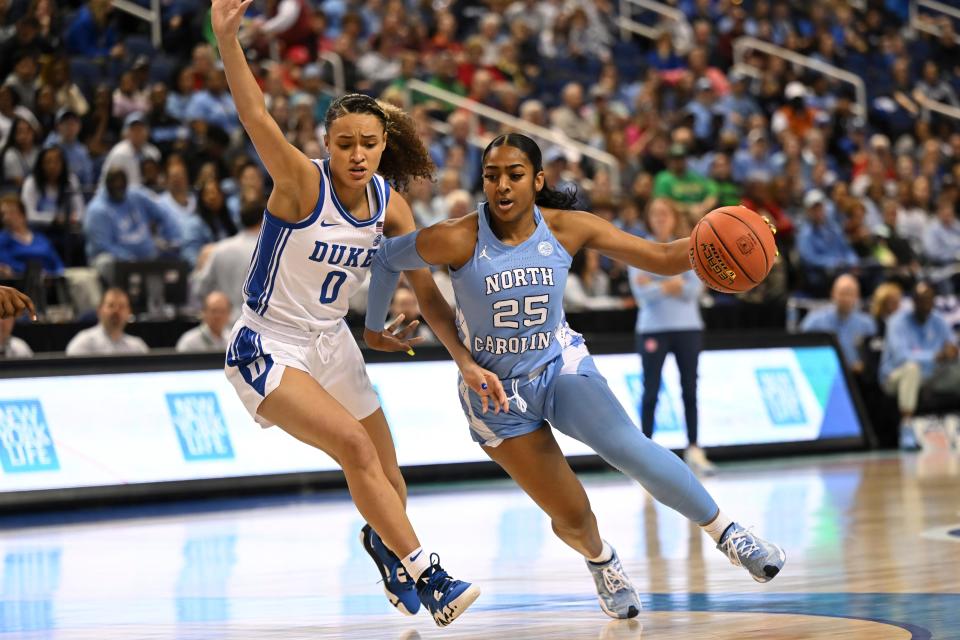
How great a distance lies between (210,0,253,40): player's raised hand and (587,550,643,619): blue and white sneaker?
7.60 feet

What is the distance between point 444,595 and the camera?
5051 millimetres

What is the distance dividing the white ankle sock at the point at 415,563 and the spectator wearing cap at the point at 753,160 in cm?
1311

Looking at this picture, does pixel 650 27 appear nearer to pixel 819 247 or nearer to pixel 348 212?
pixel 819 247

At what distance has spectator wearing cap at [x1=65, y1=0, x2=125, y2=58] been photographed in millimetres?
14291

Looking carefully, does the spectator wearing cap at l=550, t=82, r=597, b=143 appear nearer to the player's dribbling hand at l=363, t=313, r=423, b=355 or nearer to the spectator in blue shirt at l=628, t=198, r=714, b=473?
the spectator in blue shirt at l=628, t=198, r=714, b=473

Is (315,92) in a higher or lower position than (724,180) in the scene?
higher

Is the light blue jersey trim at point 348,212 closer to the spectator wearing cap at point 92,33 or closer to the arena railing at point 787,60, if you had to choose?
the spectator wearing cap at point 92,33

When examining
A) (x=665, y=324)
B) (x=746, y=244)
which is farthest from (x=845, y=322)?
(x=746, y=244)

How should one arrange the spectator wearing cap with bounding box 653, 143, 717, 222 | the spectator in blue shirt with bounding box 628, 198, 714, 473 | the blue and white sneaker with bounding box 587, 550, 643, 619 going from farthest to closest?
the spectator wearing cap with bounding box 653, 143, 717, 222, the spectator in blue shirt with bounding box 628, 198, 714, 473, the blue and white sneaker with bounding box 587, 550, 643, 619

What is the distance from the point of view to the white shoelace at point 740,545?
213 inches

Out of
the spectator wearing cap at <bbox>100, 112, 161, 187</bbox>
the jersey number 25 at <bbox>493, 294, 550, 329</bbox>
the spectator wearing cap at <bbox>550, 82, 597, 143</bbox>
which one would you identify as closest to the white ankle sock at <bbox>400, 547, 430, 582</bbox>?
the jersey number 25 at <bbox>493, 294, 550, 329</bbox>

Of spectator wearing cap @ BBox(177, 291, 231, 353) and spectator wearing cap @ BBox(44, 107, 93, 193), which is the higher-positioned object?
spectator wearing cap @ BBox(44, 107, 93, 193)

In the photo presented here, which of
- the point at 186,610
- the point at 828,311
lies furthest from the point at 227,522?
the point at 828,311

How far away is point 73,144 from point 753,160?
8377 millimetres
